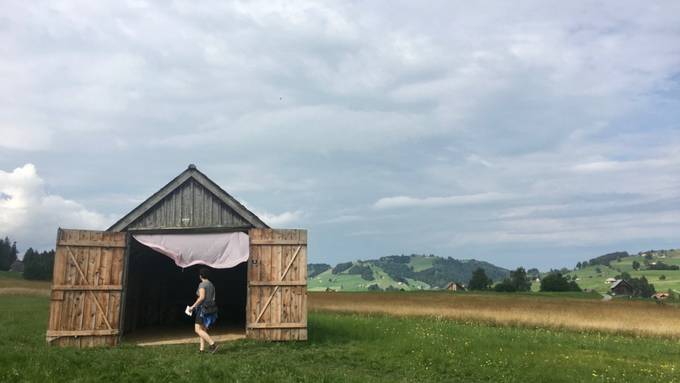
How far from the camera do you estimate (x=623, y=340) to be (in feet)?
68.5

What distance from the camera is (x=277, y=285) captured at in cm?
1744

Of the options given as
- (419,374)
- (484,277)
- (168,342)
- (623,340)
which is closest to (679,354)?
(623,340)

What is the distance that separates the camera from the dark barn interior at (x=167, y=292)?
2150 centimetres

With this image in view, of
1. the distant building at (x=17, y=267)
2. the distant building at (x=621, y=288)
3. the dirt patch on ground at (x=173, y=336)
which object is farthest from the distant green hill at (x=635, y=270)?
the distant building at (x=17, y=267)

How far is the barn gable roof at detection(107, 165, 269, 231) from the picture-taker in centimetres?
1802

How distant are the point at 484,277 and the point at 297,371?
100971mm

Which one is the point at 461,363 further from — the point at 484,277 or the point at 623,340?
the point at 484,277

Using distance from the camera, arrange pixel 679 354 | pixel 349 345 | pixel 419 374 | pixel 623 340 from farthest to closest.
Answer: pixel 623 340
pixel 679 354
pixel 349 345
pixel 419 374

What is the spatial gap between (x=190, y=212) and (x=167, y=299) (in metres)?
9.43

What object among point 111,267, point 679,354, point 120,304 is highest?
point 111,267

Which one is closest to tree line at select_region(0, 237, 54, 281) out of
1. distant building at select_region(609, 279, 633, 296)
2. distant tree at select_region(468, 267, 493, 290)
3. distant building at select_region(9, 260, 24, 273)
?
distant building at select_region(9, 260, 24, 273)

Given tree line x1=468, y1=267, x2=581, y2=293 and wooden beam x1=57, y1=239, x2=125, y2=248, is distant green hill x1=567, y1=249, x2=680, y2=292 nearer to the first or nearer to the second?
tree line x1=468, y1=267, x2=581, y2=293

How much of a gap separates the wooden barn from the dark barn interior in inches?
62.8

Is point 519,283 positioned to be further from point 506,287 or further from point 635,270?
point 635,270
